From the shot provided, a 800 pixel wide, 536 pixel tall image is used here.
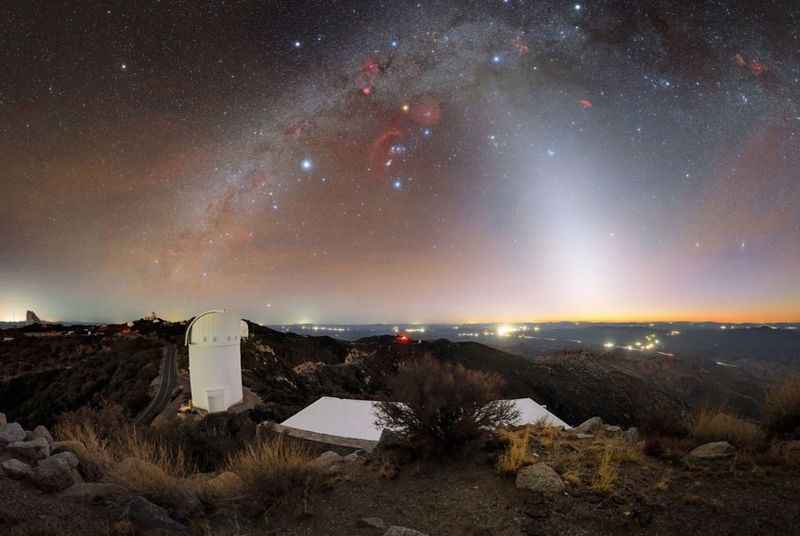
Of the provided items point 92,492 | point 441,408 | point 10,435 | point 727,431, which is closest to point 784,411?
point 727,431

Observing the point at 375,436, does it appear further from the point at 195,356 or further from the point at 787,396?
the point at 195,356

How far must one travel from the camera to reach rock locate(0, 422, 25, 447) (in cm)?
598

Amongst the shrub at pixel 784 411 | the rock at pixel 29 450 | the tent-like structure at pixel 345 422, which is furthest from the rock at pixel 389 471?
the shrub at pixel 784 411

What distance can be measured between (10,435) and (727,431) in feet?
35.4

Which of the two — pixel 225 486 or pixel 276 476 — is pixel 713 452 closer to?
pixel 276 476

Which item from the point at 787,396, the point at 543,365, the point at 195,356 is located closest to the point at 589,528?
the point at 787,396

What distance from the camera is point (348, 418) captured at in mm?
13672

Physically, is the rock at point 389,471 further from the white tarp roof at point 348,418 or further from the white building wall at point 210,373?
the white building wall at point 210,373

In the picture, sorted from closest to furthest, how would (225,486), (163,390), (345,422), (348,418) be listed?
1. (225,486)
2. (345,422)
3. (348,418)
4. (163,390)

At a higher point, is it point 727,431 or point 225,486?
point 727,431

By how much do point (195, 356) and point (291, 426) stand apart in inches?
392

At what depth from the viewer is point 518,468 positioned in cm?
551

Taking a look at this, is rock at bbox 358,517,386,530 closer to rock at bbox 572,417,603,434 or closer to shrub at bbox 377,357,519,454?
shrub at bbox 377,357,519,454

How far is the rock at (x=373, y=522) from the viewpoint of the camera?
4441 mm
